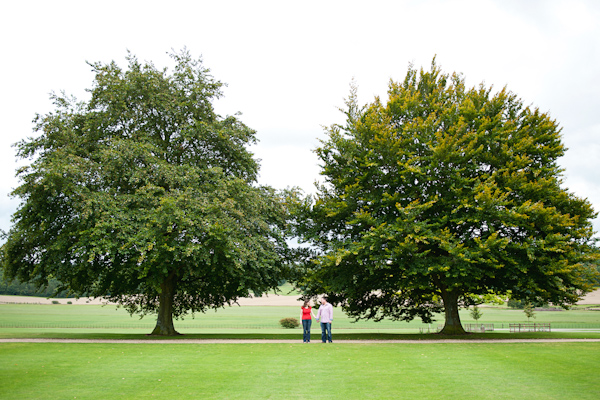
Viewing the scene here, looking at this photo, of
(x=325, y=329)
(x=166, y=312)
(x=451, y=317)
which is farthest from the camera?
(x=166, y=312)

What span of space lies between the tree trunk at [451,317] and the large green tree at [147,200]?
402 inches

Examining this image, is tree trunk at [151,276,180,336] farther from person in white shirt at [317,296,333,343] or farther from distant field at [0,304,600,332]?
distant field at [0,304,600,332]

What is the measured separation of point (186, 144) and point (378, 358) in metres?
18.9

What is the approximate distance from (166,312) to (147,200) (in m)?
7.58

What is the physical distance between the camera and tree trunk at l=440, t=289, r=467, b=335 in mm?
26369

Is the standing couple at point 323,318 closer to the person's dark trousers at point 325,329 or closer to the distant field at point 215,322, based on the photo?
the person's dark trousers at point 325,329

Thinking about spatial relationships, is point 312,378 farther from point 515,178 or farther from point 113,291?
point 113,291

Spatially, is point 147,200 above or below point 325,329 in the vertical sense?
above

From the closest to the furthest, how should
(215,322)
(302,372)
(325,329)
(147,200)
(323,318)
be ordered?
(302,372) → (323,318) → (325,329) → (147,200) → (215,322)

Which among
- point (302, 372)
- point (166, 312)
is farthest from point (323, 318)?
point (166, 312)

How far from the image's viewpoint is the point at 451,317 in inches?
1061

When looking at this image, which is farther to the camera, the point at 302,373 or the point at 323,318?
the point at 323,318

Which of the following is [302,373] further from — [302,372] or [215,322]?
[215,322]

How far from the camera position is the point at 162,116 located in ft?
91.2
